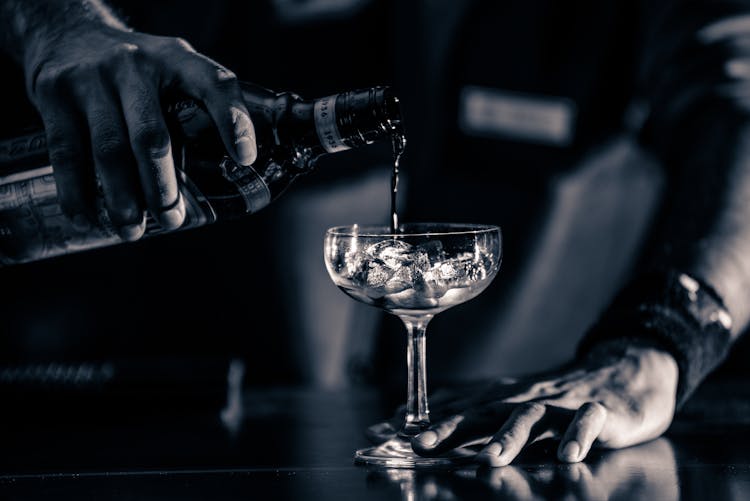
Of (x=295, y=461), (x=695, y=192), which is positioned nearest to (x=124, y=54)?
(x=295, y=461)

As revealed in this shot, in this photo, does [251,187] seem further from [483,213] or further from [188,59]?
[483,213]

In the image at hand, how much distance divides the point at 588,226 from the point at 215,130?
162 cm

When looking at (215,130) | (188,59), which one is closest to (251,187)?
(215,130)

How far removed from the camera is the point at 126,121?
1074 millimetres

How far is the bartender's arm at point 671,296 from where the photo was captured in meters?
1.09

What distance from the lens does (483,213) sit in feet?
8.25

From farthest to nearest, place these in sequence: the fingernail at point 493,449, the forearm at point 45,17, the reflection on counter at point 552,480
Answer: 1. the forearm at point 45,17
2. the fingernail at point 493,449
3. the reflection on counter at point 552,480

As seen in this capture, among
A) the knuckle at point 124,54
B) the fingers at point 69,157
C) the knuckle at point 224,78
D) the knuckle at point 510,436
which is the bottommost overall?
the knuckle at point 510,436

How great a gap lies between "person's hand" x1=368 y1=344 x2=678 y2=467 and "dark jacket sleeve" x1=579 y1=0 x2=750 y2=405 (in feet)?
0.20

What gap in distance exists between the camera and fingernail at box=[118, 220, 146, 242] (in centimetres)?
110

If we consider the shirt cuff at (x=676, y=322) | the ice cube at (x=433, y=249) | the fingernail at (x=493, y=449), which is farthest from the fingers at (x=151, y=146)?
the shirt cuff at (x=676, y=322)

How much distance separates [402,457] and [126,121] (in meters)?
0.50

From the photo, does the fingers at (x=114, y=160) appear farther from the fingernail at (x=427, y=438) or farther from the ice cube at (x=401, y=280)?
the fingernail at (x=427, y=438)

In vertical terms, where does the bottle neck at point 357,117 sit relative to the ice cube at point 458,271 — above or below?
above
